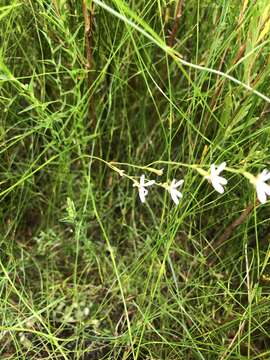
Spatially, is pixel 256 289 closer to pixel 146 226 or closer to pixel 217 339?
pixel 217 339

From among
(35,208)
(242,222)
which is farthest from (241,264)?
(35,208)

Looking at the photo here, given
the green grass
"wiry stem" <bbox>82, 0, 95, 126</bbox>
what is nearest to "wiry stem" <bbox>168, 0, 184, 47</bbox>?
the green grass

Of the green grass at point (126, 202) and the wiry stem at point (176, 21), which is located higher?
the wiry stem at point (176, 21)

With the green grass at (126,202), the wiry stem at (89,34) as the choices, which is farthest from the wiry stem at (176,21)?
the wiry stem at (89,34)

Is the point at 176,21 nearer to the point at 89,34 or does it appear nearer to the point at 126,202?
the point at 89,34

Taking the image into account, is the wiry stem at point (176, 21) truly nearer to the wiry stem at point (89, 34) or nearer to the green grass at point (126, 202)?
the green grass at point (126, 202)

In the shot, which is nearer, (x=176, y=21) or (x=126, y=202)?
(x=176, y=21)

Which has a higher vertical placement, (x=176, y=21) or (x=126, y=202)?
(x=176, y=21)

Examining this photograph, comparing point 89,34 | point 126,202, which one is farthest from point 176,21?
point 126,202
